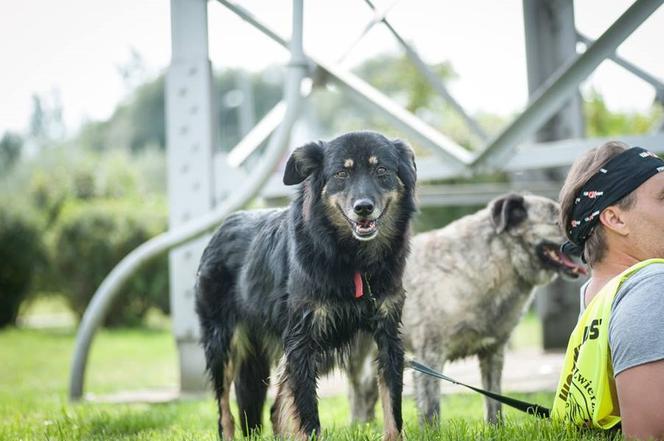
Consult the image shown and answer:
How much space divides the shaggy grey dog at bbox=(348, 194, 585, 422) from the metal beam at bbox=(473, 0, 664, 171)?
102 centimetres

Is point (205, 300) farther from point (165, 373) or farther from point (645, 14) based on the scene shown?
point (165, 373)

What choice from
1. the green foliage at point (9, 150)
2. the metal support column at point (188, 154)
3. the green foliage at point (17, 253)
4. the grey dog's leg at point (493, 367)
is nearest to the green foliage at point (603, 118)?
the green foliage at point (17, 253)

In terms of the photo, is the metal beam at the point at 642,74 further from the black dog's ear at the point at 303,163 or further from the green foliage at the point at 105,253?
the green foliage at the point at 105,253

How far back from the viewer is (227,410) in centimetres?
479

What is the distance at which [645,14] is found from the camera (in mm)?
5578

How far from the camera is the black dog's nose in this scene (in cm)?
395

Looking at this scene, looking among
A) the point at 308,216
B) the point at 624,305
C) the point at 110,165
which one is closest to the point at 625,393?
the point at 624,305

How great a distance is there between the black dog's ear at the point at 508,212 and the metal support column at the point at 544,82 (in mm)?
3931

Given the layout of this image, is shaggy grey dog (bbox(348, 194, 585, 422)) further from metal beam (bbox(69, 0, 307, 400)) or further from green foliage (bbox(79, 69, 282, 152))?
green foliage (bbox(79, 69, 282, 152))

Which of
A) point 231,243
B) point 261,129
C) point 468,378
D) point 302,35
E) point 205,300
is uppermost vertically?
point 302,35

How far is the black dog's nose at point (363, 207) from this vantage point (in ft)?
13.0

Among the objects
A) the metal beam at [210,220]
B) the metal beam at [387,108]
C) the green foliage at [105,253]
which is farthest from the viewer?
the green foliage at [105,253]

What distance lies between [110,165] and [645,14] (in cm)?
2598

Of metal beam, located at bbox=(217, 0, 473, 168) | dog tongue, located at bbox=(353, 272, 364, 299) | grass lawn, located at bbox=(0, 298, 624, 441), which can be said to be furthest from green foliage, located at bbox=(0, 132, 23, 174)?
dog tongue, located at bbox=(353, 272, 364, 299)
